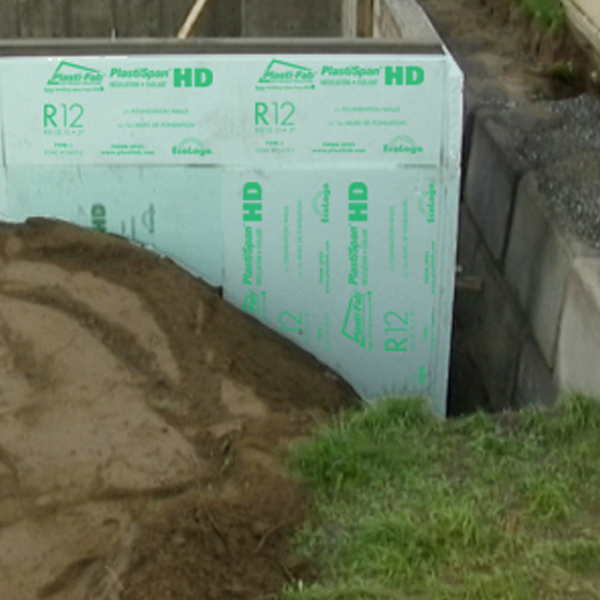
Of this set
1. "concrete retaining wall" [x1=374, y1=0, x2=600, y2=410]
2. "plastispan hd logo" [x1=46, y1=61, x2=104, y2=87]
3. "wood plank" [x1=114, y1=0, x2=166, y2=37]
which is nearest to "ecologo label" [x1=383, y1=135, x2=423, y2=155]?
"concrete retaining wall" [x1=374, y1=0, x2=600, y2=410]

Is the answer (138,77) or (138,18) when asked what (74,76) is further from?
(138,18)

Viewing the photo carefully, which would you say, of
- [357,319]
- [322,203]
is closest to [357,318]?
[357,319]

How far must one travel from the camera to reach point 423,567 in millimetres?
3668

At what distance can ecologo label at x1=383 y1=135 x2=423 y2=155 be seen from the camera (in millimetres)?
6117

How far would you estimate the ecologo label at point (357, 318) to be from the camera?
6414mm

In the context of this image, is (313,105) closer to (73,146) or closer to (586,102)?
(73,146)

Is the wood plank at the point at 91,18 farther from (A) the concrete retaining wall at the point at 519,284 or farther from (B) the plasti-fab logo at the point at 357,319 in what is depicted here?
(B) the plasti-fab logo at the point at 357,319

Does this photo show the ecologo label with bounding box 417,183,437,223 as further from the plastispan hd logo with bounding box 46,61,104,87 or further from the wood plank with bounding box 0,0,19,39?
the wood plank with bounding box 0,0,19,39

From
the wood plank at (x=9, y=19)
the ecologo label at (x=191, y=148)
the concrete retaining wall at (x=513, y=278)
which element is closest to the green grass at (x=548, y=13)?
the concrete retaining wall at (x=513, y=278)

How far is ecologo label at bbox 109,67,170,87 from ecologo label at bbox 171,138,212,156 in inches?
11.7

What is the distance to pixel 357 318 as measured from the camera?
6.47 metres

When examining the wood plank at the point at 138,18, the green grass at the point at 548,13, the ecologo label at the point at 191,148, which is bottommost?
the wood plank at the point at 138,18

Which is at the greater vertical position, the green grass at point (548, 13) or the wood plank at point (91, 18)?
the green grass at point (548, 13)

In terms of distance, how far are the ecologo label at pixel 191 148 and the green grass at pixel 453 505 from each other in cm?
193
